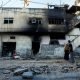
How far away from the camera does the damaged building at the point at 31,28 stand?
42656 mm

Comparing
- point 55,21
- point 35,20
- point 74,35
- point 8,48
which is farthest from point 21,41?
point 74,35

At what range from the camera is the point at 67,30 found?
43.4m

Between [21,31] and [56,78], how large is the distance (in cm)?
3085

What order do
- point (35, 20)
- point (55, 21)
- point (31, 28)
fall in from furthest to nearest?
point (55, 21), point (35, 20), point (31, 28)

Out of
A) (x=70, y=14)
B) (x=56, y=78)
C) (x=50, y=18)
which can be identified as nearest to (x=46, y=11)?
(x=50, y=18)

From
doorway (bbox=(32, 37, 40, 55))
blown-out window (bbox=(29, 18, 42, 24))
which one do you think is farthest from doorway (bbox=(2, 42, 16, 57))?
blown-out window (bbox=(29, 18, 42, 24))

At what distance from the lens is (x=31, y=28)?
42.8m

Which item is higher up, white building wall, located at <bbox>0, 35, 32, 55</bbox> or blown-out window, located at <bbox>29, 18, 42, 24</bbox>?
blown-out window, located at <bbox>29, 18, 42, 24</bbox>

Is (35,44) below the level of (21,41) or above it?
below

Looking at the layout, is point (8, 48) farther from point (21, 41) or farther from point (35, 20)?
point (35, 20)

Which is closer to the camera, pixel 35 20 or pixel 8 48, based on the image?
pixel 8 48

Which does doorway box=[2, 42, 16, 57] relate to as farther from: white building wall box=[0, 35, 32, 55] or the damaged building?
white building wall box=[0, 35, 32, 55]

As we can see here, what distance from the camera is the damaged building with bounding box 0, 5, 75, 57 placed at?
42.7 meters

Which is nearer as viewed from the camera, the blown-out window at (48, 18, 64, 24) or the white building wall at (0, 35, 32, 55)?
the white building wall at (0, 35, 32, 55)
